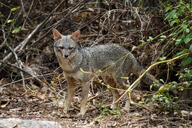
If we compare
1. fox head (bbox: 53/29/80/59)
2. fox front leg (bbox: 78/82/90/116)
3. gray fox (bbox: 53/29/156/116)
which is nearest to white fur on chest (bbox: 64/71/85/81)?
gray fox (bbox: 53/29/156/116)

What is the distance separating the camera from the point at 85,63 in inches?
238

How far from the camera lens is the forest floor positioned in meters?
4.81

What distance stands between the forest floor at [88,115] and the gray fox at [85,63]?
0.27 m

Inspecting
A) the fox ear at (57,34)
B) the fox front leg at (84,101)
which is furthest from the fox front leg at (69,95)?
the fox ear at (57,34)

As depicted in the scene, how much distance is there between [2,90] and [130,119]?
3.08 meters

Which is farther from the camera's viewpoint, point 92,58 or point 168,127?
point 92,58

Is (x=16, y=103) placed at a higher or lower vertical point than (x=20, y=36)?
→ lower

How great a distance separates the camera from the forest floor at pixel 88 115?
4.81 m

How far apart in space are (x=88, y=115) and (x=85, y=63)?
3.56 ft

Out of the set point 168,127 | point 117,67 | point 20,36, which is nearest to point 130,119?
point 168,127

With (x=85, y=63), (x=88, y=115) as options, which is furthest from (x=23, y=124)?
(x=85, y=63)

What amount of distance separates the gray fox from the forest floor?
0.27 m

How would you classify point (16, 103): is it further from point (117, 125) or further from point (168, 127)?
point (168, 127)

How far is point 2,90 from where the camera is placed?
6.52 m
